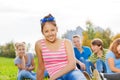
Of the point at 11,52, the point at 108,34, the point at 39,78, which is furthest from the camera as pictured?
the point at 11,52

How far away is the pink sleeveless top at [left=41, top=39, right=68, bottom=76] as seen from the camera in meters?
4.94

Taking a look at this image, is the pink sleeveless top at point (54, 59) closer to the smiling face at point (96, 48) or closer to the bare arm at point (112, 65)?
the bare arm at point (112, 65)

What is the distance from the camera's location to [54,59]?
4.96 m

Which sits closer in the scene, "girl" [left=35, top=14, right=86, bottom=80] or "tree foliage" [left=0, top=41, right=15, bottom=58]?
"girl" [left=35, top=14, right=86, bottom=80]

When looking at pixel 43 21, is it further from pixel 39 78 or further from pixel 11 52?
pixel 11 52

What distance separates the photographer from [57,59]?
A: 4.95 m

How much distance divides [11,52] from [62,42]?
34120 millimetres

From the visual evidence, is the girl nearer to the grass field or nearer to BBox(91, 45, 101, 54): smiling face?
BBox(91, 45, 101, 54): smiling face

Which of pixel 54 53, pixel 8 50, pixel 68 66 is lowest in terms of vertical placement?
pixel 8 50

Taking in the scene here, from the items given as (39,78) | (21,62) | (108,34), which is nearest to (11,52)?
(108,34)

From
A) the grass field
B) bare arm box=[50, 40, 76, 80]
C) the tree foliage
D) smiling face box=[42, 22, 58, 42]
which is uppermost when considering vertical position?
smiling face box=[42, 22, 58, 42]

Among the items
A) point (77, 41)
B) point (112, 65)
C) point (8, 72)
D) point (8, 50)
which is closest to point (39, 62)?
point (112, 65)

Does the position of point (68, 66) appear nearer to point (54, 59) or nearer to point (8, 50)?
point (54, 59)

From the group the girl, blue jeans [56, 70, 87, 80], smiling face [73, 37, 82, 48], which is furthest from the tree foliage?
blue jeans [56, 70, 87, 80]
